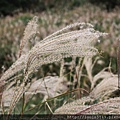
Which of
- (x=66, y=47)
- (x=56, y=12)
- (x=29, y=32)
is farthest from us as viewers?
(x=56, y=12)

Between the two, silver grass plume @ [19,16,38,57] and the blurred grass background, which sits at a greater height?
the blurred grass background

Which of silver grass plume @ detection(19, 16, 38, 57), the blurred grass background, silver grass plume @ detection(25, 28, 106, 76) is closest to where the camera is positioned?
silver grass plume @ detection(25, 28, 106, 76)

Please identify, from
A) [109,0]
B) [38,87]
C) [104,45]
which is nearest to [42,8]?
[109,0]

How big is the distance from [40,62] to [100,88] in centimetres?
49

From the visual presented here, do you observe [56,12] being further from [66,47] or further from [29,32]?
[66,47]

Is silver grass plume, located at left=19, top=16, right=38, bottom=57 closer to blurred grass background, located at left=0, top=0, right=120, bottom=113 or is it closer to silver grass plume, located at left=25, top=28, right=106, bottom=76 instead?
silver grass plume, located at left=25, top=28, right=106, bottom=76

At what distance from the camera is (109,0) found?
1642cm

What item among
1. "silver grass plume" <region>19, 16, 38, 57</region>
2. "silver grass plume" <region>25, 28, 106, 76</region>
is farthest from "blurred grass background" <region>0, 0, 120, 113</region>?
"silver grass plume" <region>25, 28, 106, 76</region>

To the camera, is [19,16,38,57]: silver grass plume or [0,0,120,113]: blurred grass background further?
[0,0,120,113]: blurred grass background

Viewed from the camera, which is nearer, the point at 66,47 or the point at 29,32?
the point at 66,47

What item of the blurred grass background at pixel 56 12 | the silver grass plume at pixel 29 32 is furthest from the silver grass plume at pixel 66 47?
the blurred grass background at pixel 56 12

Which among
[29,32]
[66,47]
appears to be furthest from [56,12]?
[66,47]

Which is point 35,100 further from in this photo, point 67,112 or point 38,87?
point 67,112

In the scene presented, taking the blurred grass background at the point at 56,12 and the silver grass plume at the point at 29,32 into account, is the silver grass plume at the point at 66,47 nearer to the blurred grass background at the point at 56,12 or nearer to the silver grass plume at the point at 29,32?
the silver grass plume at the point at 29,32
